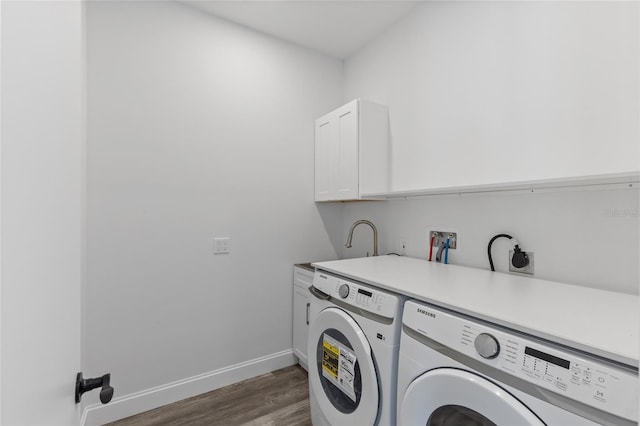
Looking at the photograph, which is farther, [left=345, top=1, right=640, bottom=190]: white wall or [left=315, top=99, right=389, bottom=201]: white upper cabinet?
[left=315, top=99, right=389, bottom=201]: white upper cabinet

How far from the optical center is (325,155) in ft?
7.93

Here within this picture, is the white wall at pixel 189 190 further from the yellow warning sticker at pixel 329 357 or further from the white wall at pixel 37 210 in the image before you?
the white wall at pixel 37 210

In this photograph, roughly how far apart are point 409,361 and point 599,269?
94 cm

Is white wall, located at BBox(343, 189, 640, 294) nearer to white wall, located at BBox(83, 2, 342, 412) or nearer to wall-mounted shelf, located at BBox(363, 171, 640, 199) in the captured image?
wall-mounted shelf, located at BBox(363, 171, 640, 199)

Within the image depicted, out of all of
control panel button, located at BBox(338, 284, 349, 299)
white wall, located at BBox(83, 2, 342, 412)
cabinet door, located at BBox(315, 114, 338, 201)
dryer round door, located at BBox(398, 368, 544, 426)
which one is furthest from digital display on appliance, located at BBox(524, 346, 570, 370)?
white wall, located at BBox(83, 2, 342, 412)

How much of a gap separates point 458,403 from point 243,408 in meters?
1.50

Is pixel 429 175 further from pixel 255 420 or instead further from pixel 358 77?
pixel 255 420

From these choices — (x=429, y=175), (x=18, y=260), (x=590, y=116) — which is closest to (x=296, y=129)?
(x=429, y=175)

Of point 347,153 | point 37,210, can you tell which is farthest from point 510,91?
point 37,210

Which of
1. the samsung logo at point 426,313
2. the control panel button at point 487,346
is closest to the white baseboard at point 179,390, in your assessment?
the samsung logo at point 426,313

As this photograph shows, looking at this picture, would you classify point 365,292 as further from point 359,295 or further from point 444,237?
point 444,237

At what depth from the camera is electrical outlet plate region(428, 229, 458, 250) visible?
5.88 ft

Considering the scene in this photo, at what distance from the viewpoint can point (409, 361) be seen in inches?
40.5

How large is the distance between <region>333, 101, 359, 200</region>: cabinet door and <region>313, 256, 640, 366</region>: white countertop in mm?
710
